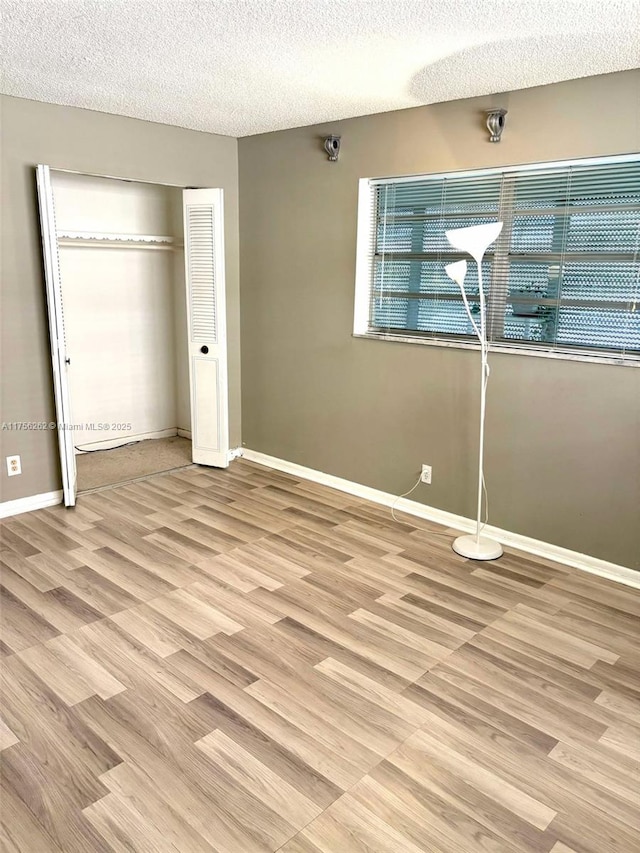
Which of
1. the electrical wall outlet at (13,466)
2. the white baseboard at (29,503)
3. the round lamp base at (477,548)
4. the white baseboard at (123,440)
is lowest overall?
the round lamp base at (477,548)

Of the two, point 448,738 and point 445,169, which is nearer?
point 448,738

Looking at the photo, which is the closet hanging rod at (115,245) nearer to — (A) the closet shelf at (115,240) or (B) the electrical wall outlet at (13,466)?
(A) the closet shelf at (115,240)

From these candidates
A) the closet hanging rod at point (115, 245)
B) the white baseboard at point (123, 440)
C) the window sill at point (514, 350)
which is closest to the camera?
the window sill at point (514, 350)

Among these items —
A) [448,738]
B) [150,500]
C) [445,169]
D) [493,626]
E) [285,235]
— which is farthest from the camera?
[285,235]

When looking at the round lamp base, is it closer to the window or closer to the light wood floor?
the light wood floor

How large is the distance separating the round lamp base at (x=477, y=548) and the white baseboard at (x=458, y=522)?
0.42 ft

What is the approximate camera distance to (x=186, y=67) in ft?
10.5

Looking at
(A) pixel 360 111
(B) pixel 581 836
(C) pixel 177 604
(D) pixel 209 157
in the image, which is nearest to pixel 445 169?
(A) pixel 360 111

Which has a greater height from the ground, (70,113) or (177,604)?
(70,113)

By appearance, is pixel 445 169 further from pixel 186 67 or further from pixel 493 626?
pixel 493 626

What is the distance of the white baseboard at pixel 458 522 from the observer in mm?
3475

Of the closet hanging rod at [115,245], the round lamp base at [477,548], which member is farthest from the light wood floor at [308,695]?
the closet hanging rod at [115,245]

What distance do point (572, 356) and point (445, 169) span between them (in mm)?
1337

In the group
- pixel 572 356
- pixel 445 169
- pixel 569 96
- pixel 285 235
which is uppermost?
pixel 569 96
